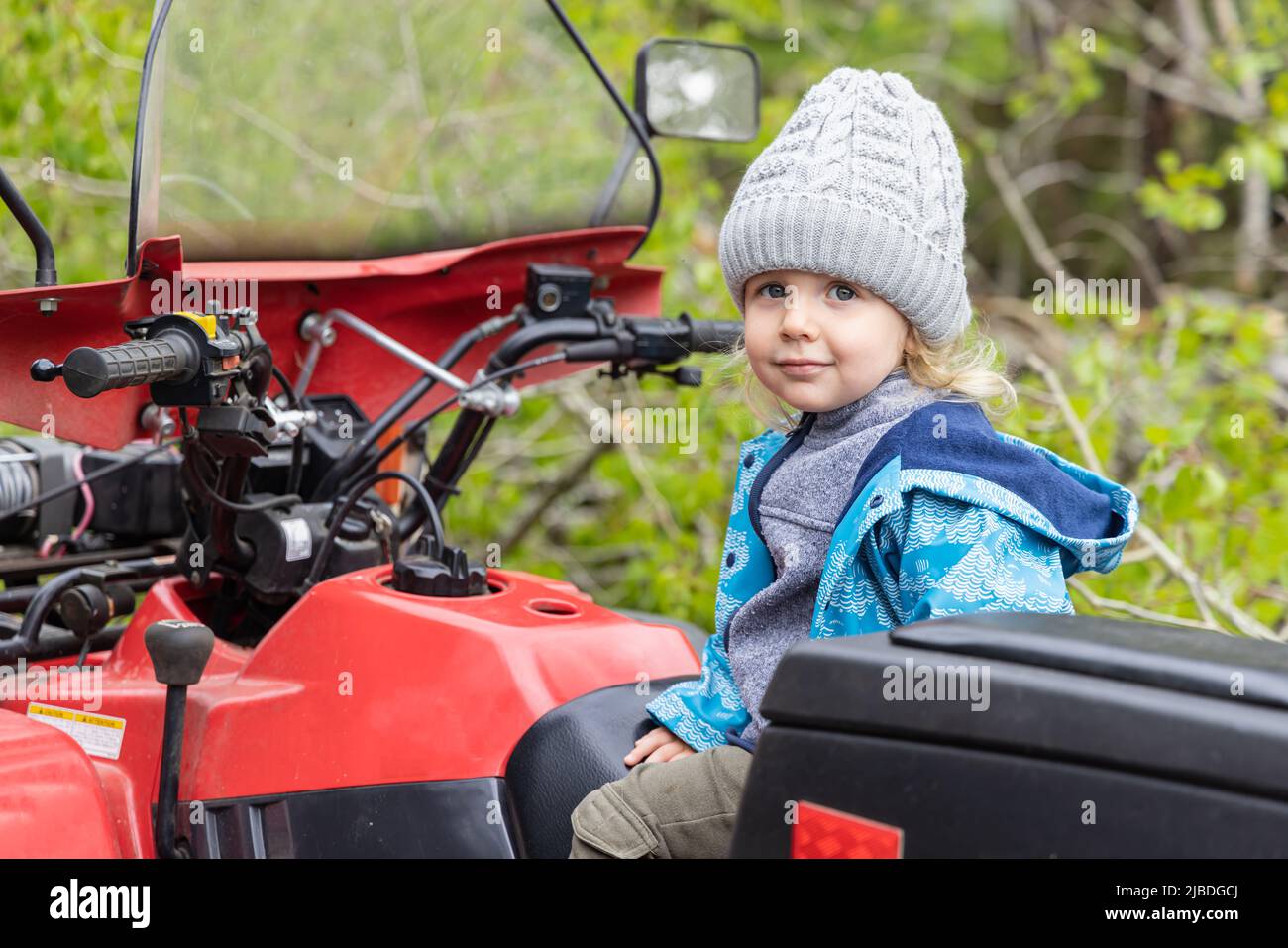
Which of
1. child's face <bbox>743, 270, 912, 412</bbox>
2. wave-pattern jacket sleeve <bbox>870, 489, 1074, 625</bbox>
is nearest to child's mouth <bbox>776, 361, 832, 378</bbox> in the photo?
child's face <bbox>743, 270, 912, 412</bbox>

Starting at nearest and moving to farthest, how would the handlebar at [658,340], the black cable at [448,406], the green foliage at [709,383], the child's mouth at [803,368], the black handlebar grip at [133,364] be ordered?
the black handlebar grip at [133,364] → the child's mouth at [803,368] → the black cable at [448,406] → the handlebar at [658,340] → the green foliage at [709,383]

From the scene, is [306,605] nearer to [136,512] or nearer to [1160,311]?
[136,512]

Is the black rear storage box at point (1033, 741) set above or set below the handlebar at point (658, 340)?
below

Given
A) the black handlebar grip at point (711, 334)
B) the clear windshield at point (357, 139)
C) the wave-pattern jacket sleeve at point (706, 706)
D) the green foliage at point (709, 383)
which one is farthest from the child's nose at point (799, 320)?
the green foliage at point (709, 383)

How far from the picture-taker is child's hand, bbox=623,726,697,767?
1.92 metres

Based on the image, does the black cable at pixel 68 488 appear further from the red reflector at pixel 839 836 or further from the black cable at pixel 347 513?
the red reflector at pixel 839 836

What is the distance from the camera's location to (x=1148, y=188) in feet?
17.3

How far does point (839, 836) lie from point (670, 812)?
0.54 m

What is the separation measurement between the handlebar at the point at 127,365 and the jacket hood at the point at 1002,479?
→ 0.88 metres

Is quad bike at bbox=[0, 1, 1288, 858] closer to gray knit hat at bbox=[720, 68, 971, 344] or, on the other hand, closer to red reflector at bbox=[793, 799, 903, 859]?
red reflector at bbox=[793, 799, 903, 859]

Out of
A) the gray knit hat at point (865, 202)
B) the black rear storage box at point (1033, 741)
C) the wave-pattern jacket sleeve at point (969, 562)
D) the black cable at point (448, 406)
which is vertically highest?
the gray knit hat at point (865, 202)

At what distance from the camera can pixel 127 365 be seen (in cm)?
179

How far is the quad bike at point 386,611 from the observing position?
122 centimetres

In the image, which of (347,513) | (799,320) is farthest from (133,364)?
(799,320)
